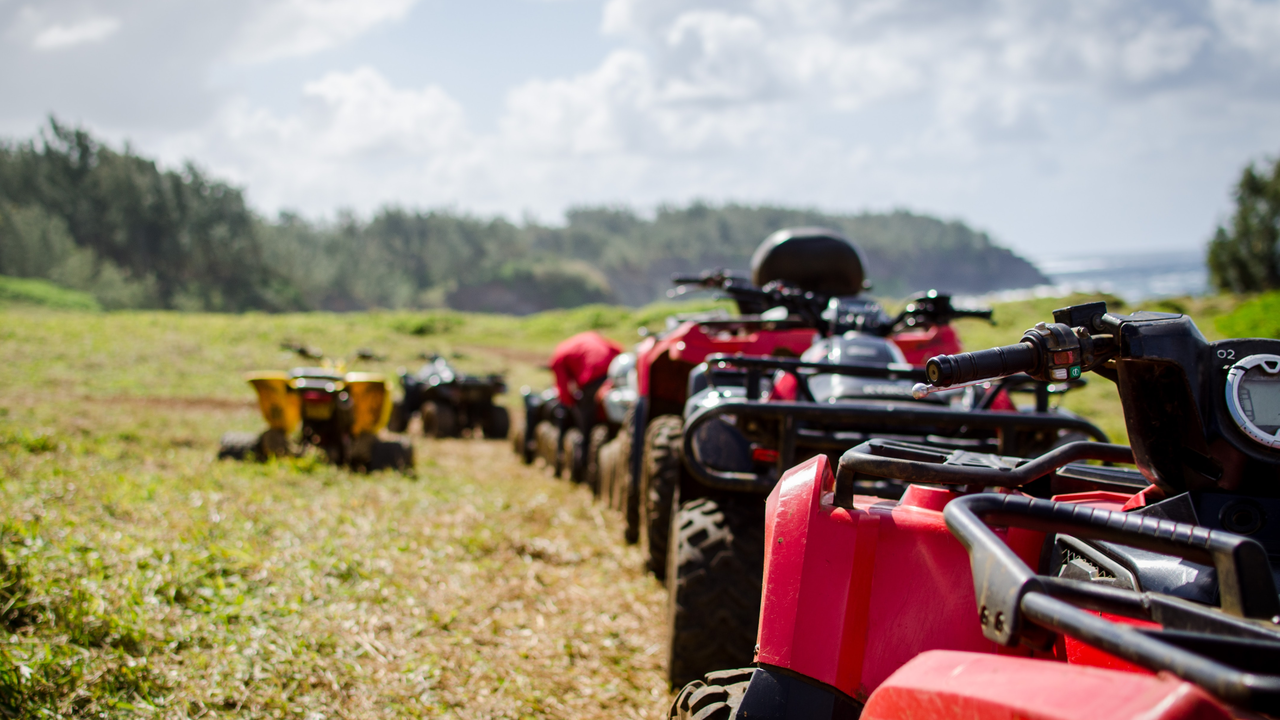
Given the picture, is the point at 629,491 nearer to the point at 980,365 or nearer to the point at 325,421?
the point at 325,421

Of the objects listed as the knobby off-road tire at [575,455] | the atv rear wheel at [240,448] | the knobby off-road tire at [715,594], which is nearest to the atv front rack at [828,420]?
the knobby off-road tire at [715,594]

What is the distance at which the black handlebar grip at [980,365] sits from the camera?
1707 millimetres

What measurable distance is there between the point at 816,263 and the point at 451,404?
748 centimetres

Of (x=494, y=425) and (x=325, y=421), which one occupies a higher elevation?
(x=325, y=421)

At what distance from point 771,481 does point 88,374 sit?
1556 centimetres

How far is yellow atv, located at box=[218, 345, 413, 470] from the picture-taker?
306 inches

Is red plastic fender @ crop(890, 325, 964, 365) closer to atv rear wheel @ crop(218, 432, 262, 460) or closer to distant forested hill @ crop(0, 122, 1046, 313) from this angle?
atv rear wheel @ crop(218, 432, 262, 460)

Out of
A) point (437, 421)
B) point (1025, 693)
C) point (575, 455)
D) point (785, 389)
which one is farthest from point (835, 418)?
point (437, 421)

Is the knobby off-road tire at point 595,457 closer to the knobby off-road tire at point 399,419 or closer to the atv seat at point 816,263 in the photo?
the atv seat at point 816,263

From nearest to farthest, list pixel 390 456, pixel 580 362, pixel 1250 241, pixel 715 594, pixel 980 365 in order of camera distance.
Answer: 1. pixel 980 365
2. pixel 715 594
3. pixel 390 456
4. pixel 580 362
5. pixel 1250 241

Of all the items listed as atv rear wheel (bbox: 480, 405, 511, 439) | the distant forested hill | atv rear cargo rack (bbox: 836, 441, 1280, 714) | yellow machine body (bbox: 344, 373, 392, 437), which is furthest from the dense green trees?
atv rear cargo rack (bbox: 836, 441, 1280, 714)

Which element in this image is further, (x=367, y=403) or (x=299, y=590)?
(x=367, y=403)

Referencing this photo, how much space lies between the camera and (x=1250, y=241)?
28.0m

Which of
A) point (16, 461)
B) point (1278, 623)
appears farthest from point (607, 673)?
point (16, 461)
